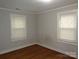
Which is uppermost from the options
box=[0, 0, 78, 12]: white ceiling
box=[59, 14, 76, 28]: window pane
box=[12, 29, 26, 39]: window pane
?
box=[0, 0, 78, 12]: white ceiling

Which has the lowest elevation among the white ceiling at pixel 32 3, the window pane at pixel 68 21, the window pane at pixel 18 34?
the window pane at pixel 18 34

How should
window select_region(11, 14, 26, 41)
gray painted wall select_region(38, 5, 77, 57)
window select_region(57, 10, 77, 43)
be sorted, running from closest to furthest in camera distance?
window select_region(57, 10, 77, 43) → gray painted wall select_region(38, 5, 77, 57) → window select_region(11, 14, 26, 41)

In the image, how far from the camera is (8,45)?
403cm

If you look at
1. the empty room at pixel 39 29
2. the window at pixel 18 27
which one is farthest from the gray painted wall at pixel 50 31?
the window at pixel 18 27

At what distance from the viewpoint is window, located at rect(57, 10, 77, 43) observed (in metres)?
3.17

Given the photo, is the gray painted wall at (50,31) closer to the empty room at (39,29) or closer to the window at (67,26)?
the empty room at (39,29)

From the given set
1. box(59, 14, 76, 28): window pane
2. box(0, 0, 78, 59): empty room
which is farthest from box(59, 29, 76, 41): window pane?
box(59, 14, 76, 28): window pane

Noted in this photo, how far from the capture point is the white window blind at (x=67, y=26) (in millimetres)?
3171

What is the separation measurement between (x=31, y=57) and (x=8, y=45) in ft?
5.04

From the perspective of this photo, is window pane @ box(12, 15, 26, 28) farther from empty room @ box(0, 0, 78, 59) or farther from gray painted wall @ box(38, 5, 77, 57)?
gray painted wall @ box(38, 5, 77, 57)

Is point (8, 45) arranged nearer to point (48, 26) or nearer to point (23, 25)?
point (23, 25)

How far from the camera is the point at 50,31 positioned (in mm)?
4246

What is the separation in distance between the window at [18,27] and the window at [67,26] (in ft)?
7.06

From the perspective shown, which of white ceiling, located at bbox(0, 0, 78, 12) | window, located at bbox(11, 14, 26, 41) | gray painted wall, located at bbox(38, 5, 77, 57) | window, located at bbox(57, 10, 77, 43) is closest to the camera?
Answer: white ceiling, located at bbox(0, 0, 78, 12)
